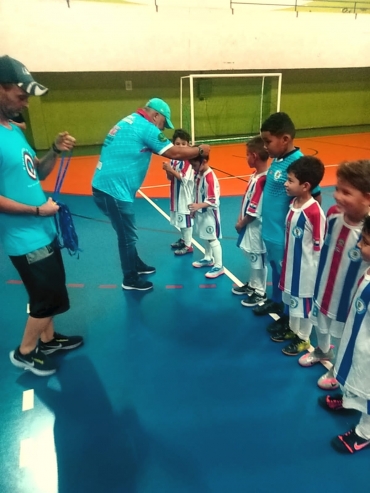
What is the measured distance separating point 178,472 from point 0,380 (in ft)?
4.70

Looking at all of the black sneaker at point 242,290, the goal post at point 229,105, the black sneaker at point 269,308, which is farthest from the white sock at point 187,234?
the goal post at point 229,105

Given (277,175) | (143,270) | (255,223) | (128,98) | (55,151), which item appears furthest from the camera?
(128,98)

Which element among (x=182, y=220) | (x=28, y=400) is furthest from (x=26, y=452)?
(x=182, y=220)

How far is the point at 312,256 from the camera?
7.56 ft

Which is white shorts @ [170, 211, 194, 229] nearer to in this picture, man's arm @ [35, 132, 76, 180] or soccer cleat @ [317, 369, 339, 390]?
man's arm @ [35, 132, 76, 180]

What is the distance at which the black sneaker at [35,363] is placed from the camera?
2.54 meters

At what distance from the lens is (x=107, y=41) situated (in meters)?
9.98

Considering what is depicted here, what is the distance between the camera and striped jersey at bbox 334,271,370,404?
1.67m

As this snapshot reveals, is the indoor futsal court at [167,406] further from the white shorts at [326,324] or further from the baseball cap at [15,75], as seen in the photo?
the baseball cap at [15,75]

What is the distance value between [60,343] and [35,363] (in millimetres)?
277

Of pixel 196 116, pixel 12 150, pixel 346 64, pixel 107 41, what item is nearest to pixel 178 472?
pixel 12 150

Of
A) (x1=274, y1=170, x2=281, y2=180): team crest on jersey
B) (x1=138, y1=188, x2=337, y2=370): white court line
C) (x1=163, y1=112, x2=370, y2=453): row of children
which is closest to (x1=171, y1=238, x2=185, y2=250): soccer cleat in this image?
(x1=138, y1=188, x2=337, y2=370): white court line

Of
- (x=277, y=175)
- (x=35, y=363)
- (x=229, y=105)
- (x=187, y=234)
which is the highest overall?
(x=277, y=175)

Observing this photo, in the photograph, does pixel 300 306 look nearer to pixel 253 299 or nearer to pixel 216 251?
pixel 253 299
